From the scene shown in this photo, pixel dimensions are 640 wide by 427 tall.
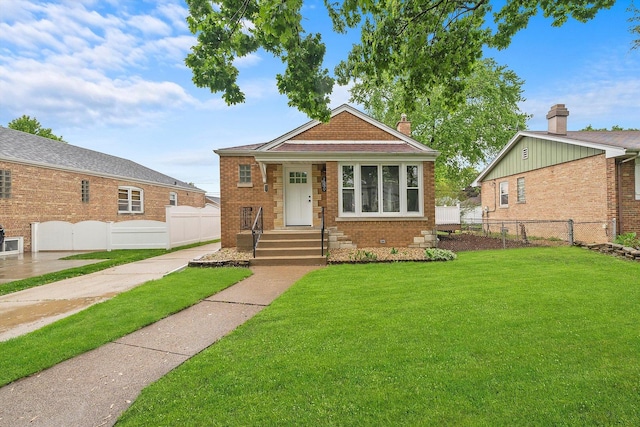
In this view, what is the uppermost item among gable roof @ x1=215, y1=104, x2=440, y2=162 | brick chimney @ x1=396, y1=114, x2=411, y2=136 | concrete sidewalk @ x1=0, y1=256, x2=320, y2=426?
brick chimney @ x1=396, y1=114, x2=411, y2=136

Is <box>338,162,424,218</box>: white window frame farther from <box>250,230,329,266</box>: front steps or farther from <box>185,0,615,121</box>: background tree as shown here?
<box>185,0,615,121</box>: background tree

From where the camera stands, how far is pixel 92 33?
33.4 ft

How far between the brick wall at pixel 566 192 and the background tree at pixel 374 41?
920 cm

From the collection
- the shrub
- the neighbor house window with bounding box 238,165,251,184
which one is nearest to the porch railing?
the neighbor house window with bounding box 238,165,251,184

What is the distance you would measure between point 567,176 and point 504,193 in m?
5.35

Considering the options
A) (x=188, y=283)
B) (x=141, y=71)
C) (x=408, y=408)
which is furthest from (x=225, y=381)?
(x=141, y=71)

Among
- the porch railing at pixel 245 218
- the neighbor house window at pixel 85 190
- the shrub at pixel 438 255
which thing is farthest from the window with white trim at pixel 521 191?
the neighbor house window at pixel 85 190

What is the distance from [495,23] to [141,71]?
13.0 m

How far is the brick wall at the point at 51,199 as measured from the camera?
40.9ft

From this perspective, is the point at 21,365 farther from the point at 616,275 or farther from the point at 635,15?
the point at 635,15

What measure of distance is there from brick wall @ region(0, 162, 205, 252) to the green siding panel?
873 inches

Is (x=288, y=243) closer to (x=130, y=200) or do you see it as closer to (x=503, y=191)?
(x=130, y=200)

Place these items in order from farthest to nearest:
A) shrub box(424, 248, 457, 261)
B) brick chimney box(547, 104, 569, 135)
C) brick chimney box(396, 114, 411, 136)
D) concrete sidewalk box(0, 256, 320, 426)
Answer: brick chimney box(547, 104, 569, 135) < brick chimney box(396, 114, 411, 136) < shrub box(424, 248, 457, 261) < concrete sidewalk box(0, 256, 320, 426)

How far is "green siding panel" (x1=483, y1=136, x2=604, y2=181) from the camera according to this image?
1287 cm
